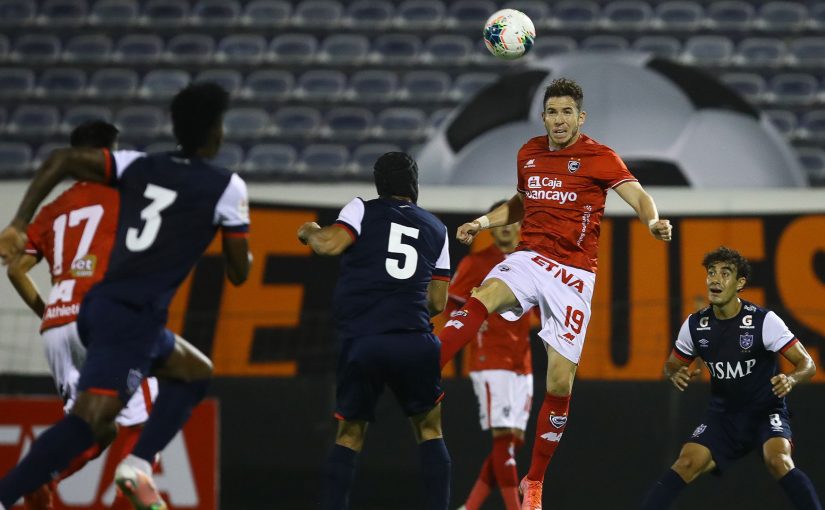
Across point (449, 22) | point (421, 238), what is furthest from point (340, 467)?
point (449, 22)

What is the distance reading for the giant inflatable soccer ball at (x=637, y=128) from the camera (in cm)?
1196

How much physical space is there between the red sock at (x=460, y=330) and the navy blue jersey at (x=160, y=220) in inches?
58.1

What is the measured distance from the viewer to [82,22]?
55.9 ft

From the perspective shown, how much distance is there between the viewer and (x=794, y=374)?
21.5 feet

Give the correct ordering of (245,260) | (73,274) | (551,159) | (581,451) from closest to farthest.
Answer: (245,260) → (73,274) → (551,159) → (581,451)

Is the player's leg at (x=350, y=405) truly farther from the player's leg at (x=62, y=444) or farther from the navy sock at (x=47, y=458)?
the navy sock at (x=47, y=458)

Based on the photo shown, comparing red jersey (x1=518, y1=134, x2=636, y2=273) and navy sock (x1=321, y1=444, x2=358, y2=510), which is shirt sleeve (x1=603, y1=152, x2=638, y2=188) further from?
navy sock (x1=321, y1=444, x2=358, y2=510)

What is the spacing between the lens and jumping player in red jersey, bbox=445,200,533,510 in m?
7.87

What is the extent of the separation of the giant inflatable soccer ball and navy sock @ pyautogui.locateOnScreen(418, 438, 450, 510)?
6.19 m

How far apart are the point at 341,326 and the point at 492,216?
3.95ft

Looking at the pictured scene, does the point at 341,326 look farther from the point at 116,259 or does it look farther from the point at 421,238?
the point at 116,259

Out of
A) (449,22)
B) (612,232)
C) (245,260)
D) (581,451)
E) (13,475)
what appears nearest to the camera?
(13,475)

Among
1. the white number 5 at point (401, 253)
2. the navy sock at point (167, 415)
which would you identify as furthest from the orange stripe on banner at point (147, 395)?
the white number 5 at point (401, 253)

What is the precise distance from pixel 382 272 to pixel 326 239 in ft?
1.11
